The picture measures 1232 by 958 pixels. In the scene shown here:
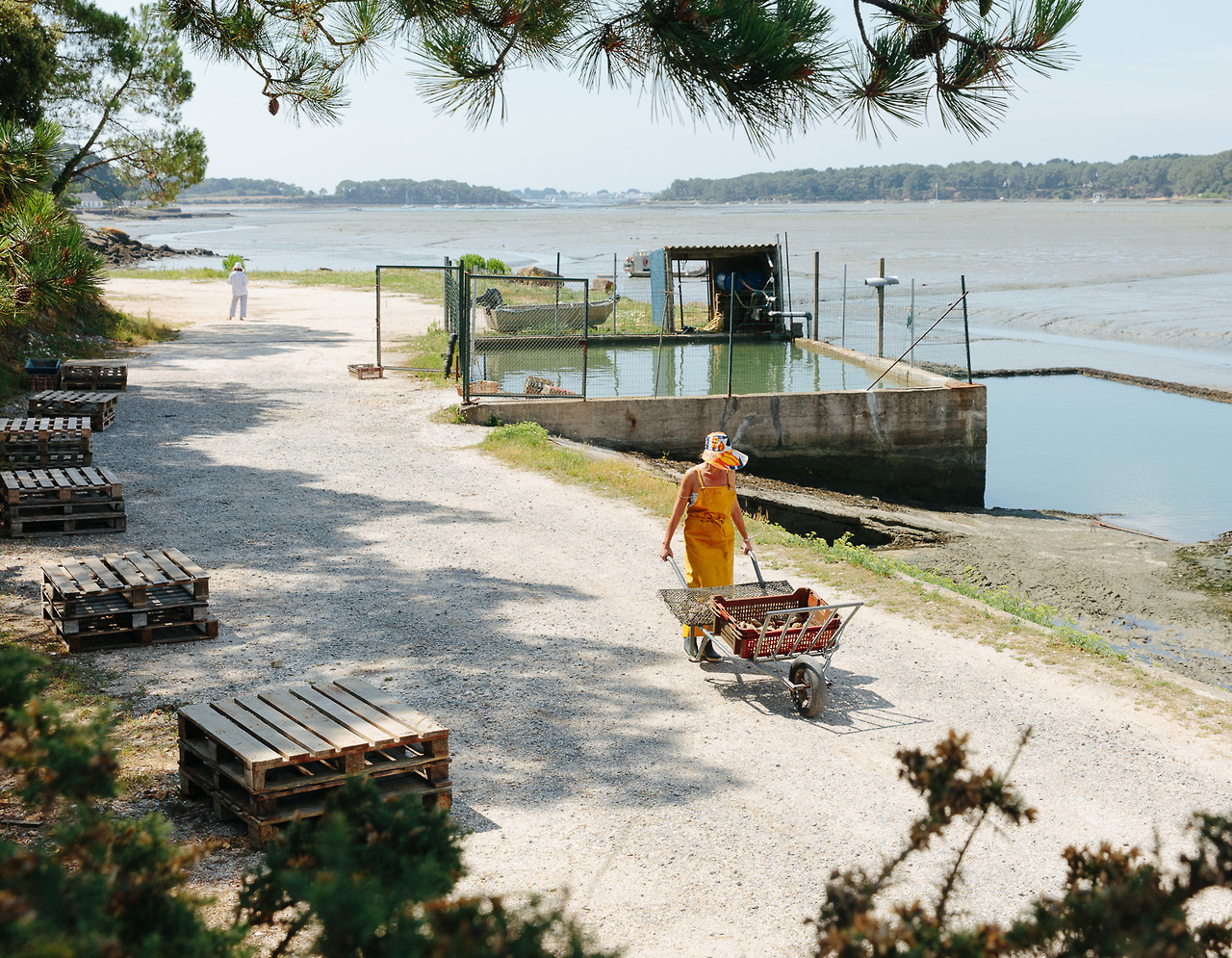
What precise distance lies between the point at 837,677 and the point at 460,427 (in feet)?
35.1

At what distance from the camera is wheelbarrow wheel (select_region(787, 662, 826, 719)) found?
728cm

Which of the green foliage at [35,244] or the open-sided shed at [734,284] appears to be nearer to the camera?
the green foliage at [35,244]

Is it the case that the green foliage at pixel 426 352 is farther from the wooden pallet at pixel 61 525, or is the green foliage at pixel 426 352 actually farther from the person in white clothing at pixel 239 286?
the wooden pallet at pixel 61 525

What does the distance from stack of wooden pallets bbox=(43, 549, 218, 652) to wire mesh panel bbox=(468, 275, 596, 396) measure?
1015 centimetres

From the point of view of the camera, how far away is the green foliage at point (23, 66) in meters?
11.2

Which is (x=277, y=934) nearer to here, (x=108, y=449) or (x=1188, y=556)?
(x=108, y=449)

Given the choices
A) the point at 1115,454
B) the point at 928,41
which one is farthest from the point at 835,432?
the point at 928,41

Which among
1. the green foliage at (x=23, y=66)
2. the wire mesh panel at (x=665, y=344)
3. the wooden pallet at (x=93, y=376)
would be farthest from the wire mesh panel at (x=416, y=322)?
the green foliage at (x=23, y=66)

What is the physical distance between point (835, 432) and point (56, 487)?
1302 centimetres

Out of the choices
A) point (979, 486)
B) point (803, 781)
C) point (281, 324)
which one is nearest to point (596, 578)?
point (803, 781)

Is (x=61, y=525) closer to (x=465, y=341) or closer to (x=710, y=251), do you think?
(x=465, y=341)

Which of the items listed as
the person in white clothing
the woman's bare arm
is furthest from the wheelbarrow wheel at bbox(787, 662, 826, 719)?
the person in white clothing

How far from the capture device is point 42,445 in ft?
42.1

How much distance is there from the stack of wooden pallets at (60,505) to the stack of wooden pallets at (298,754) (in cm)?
603
